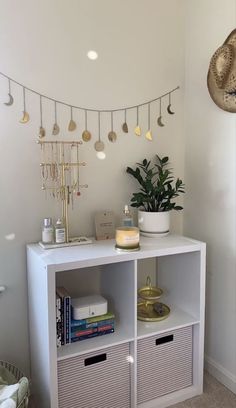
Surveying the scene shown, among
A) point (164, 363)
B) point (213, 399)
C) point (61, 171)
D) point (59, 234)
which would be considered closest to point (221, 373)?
point (213, 399)

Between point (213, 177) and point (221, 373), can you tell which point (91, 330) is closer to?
point (221, 373)

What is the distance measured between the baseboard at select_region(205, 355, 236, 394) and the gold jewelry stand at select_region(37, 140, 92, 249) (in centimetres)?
101

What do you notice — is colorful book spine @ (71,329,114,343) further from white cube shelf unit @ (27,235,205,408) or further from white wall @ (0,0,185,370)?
white wall @ (0,0,185,370)

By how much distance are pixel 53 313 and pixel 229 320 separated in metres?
0.99

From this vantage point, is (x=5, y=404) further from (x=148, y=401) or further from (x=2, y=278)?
(x=148, y=401)

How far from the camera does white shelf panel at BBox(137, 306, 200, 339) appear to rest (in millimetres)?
1746

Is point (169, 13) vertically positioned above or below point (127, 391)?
above

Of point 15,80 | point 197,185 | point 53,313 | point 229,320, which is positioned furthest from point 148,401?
point 15,80

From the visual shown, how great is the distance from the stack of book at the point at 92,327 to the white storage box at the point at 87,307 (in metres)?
0.02

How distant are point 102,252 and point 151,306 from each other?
54 cm

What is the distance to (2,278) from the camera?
1767mm

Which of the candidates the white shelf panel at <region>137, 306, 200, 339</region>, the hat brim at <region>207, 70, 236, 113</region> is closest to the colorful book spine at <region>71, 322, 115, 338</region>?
the white shelf panel at <region>137, 306, 200, 339</region>

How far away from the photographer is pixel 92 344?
1.63 meters

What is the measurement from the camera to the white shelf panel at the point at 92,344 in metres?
1.56
